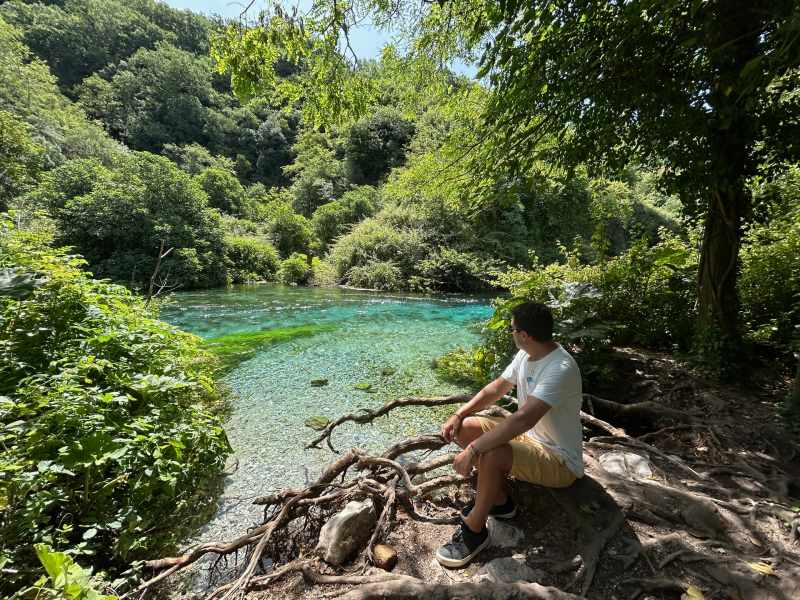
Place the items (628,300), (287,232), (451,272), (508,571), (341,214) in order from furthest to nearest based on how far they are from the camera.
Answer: (341,214) < (287,232) < (451,272) < (628,300) < (508,571)

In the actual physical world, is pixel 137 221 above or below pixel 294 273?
above

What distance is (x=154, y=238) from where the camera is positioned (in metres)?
20.3

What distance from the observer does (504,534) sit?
2273 millimetres

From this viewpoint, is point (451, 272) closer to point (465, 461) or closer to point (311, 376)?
point (311, 376)

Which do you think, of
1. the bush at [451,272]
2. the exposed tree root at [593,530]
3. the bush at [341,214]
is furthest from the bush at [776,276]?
the bush at [341,214]

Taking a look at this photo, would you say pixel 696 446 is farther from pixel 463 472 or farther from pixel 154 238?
pixel 154 238

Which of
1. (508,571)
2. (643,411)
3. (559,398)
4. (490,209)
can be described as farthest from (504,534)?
(490,209)

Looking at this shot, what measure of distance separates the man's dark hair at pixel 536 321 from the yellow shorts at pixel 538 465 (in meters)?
0.68

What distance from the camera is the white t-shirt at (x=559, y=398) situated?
Answer: 2.09m

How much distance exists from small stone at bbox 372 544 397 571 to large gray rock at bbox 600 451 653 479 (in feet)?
5.88

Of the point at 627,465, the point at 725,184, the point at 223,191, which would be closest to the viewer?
the point at 627,465

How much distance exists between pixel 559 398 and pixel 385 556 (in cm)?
149

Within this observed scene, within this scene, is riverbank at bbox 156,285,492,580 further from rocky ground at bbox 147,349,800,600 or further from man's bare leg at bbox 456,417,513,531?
man's bare leg at bbox 456,417,513,531

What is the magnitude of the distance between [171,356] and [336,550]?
271cm
